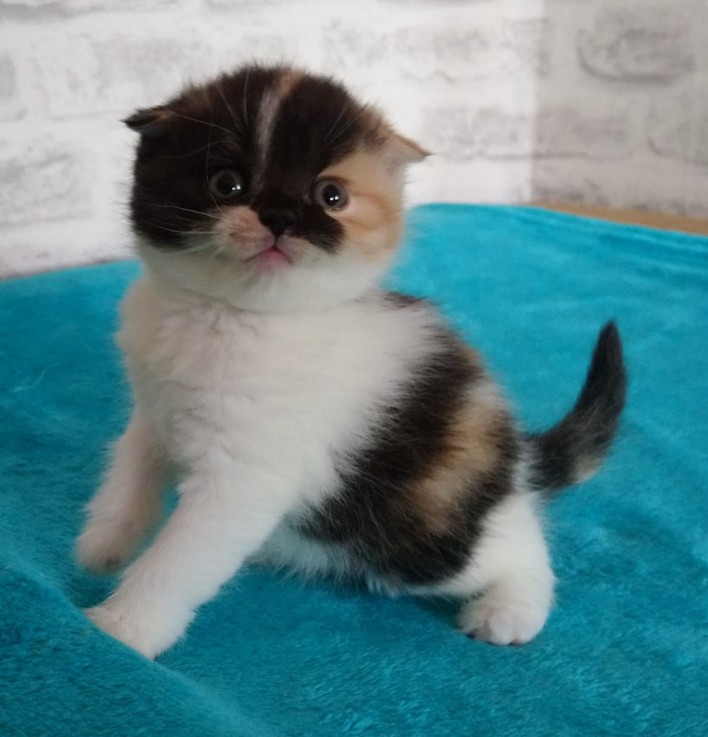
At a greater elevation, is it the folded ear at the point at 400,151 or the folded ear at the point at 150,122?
the folded ear at the point at 150,122

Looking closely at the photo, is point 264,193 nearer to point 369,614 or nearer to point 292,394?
point 292,394

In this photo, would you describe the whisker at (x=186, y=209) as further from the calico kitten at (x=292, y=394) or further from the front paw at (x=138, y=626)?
the front paw at (x=138, y=626)

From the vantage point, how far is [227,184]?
80cm

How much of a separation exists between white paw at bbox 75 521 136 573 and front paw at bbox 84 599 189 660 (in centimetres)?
12

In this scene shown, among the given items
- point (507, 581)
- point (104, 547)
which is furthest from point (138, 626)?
point (507, 581)

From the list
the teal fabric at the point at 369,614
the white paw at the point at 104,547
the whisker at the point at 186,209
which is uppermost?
the whisker at the point at 186,209

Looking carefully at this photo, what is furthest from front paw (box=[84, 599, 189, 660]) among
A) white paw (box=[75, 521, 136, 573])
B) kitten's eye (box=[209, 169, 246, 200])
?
kitten's eye (box=[209, 169, 246, 200])

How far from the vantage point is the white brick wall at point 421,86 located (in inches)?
66.1

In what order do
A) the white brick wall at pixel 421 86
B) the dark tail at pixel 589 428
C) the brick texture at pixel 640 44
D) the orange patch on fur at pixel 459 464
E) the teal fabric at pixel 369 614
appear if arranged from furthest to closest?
the brick texture at pixel 640 44, the white brick wall at pixel 421 86, the dark tail at pixel 589 428, the orange patch on fur at pixel 459 464, the teal fabric at pixel 369 614

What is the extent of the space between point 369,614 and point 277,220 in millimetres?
424

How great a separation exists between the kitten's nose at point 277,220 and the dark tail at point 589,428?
1.50ft

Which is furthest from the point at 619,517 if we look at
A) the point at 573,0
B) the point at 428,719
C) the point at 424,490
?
the point at 573,0

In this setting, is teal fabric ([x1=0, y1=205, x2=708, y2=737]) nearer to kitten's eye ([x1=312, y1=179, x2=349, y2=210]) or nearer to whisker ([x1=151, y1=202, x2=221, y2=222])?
kitten's eye ([x1=312, y1=179, x2=349, y2=210])

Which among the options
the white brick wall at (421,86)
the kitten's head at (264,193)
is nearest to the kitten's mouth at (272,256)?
the kitten's head at (264,193)
